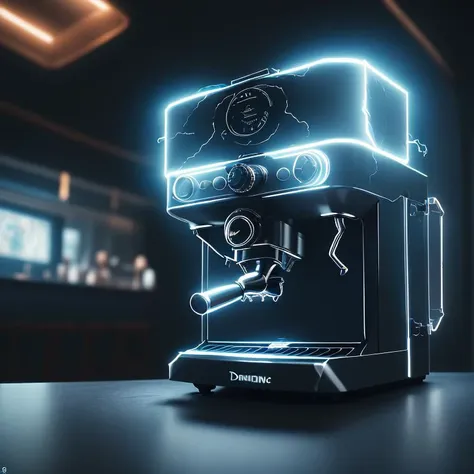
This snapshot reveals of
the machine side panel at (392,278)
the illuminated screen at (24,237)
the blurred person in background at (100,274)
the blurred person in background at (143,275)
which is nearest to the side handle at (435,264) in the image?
the machine side panel at (392,278)

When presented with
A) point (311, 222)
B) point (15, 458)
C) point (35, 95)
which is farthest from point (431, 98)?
point (35, 95)

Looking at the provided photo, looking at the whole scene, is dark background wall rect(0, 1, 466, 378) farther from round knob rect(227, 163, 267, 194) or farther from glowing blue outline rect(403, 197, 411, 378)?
round knob rect(227, 163, 267, 194)

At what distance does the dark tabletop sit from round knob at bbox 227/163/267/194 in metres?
0.29

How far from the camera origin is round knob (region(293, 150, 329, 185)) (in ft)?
2.55

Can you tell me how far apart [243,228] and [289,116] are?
170 mm

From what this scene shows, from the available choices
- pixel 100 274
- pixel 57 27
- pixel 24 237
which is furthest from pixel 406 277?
pixel 100 274

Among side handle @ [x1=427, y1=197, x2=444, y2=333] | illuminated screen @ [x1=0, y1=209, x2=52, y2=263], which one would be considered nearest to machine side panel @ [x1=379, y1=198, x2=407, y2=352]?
side handle @ [x1=427, y1=197, x2=444, y2=333]

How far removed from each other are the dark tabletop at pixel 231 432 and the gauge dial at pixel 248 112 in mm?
387

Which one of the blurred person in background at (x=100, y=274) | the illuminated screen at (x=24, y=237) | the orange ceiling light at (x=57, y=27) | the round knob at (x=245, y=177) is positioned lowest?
the round knob at (x=245, y=177)

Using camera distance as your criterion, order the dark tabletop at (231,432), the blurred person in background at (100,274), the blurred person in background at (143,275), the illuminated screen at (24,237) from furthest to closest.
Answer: the blurred person in background at (143,275), the blurred person in background at (100,274), the illuminated screen at (24,237), the dark tabletop at (231,432)

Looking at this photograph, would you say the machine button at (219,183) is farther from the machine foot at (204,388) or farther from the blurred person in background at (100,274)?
the blurred person in background at (100,274)

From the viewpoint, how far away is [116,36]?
2090 mm

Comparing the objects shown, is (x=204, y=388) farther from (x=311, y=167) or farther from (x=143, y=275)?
(x=143, y=275)

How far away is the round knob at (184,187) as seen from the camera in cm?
92
